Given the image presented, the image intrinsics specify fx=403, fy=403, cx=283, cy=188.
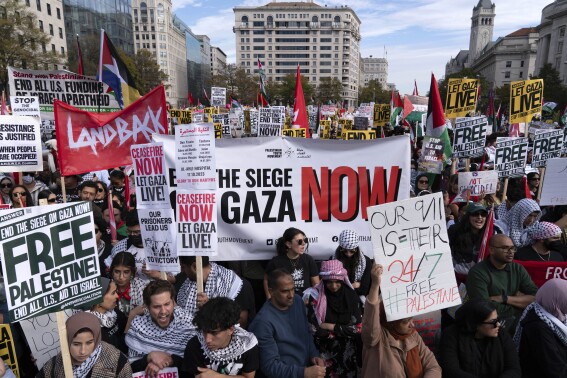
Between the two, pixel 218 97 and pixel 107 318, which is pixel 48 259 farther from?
pixel 218 97

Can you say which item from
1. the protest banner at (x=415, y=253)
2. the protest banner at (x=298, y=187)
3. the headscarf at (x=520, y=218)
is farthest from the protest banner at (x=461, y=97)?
the protest banner at (x=415, y=253)

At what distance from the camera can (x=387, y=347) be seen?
9.05 ft

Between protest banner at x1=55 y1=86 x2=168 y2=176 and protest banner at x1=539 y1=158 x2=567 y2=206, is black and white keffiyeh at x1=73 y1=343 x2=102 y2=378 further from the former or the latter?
protest banner at x1=539 y1=158 x2=567 y2=206

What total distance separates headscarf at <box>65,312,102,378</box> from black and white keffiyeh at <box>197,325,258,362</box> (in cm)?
66

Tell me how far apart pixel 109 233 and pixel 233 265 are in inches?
72.6

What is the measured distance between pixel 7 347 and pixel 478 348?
3.50 m

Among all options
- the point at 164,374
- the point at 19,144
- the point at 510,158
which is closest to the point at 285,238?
the point at 164,374

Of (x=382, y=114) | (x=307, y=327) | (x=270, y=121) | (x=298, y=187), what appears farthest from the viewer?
(x=382, y=114)

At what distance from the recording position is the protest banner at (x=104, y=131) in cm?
450

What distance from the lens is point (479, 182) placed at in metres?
6.23

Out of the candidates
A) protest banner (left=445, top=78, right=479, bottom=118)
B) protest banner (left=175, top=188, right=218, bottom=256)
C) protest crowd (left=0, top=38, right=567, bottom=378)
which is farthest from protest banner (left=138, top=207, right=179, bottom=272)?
Result: protest banner (left=445, top=78, right=479, bottom=118)

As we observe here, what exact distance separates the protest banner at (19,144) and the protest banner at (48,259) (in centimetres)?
379

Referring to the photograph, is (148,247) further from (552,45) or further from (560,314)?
(552,45)

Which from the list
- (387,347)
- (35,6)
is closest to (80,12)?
(35,6)
